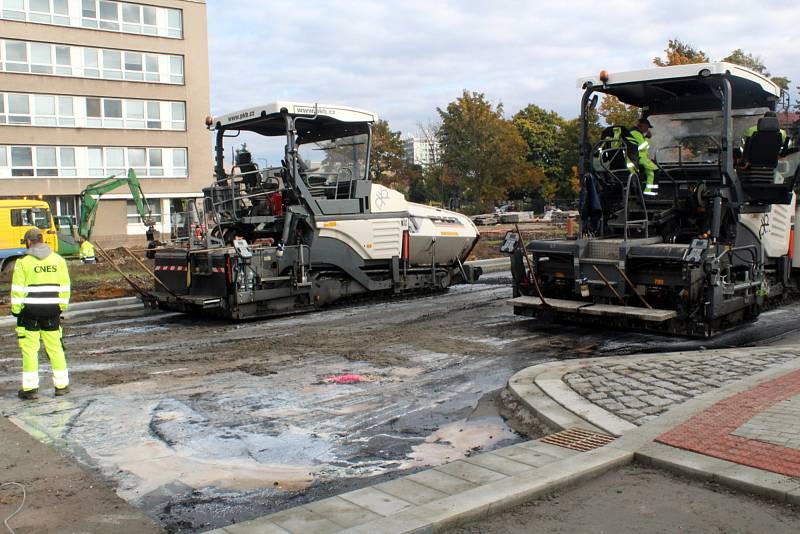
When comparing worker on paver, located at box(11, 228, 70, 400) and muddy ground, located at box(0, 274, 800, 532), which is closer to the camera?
muddy ground, located at box(0, 274, 800, 532)

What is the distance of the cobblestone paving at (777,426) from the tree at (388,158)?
44218 millimetres

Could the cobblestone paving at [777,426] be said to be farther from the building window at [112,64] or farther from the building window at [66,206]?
the building window at [112,64]

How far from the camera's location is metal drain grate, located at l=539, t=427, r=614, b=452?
4.96 meters

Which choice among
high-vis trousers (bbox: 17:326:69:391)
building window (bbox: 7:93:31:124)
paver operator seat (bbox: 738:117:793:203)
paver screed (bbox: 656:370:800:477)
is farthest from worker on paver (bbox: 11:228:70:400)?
building window (bbox: 7:93:31:124)

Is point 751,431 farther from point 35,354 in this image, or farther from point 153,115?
point 153,115

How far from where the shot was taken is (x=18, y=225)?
21719 mm

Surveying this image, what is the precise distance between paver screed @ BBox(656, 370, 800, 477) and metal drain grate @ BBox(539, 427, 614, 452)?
40 cm

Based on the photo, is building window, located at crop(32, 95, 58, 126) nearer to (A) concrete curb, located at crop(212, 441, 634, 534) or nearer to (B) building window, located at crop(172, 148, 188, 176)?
(B) building window, located at crop(172, 148, 188, 176)

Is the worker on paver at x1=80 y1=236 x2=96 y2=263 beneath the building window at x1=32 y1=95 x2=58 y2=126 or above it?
beneath

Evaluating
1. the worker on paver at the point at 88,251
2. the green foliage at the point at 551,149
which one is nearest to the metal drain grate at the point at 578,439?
the worker on paver at the point at 88,251

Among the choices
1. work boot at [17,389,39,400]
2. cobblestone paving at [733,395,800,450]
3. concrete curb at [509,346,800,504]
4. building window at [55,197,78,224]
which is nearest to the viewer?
concrete curb at [509,346,800,504]

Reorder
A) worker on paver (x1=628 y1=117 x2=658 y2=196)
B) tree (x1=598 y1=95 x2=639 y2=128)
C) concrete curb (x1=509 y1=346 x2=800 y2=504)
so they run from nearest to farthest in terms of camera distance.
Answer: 1. concrete curb (x1=509 y1=346 x2=800 y2=504)
2. worker on paver (x1=628 y1=117 x2=658 y2=196)
3. tree (x1=598 y1=95 x2=639 y2=128)

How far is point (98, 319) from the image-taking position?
11.9 meters

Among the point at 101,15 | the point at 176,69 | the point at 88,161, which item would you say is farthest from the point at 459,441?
the point at 176,69
